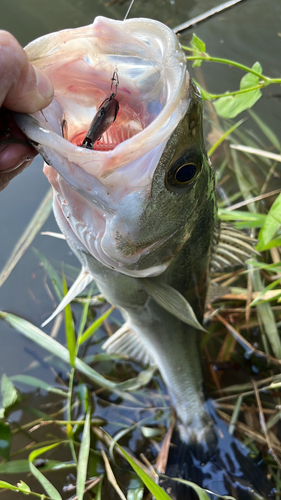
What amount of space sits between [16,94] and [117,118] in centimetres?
44

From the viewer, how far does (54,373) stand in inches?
96.6

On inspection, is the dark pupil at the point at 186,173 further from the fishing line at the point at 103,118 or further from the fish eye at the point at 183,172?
the fishing line at the point at 103,118

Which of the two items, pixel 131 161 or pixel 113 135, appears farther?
pixel 113 135

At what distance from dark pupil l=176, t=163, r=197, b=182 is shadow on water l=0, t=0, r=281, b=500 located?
5.69ft

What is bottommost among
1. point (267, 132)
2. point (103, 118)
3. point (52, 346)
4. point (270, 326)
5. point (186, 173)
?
point (270, 326)

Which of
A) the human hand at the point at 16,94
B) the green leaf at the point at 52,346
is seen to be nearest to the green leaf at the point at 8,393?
the green leaf at the point at 52,346

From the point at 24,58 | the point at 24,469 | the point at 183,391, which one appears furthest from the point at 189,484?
the point at 24,58

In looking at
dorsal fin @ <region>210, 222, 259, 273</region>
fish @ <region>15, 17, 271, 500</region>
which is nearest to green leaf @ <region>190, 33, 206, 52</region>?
fish @ <region>15, 17, 271, 500</region>

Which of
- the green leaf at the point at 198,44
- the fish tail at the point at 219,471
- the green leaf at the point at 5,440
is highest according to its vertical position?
the green leaf at the point at 198,44

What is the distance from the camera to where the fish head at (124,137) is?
1056 mm

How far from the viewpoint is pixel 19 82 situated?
0.90 m

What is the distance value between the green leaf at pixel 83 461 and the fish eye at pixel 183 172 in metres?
1.49

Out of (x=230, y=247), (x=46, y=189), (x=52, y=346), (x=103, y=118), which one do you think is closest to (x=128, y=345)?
(x=52, y=346)

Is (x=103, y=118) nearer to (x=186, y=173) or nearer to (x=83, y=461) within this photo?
(x=186, y=173)
